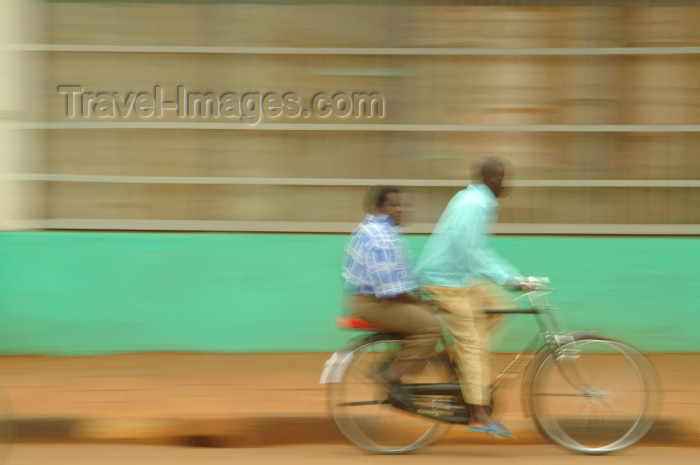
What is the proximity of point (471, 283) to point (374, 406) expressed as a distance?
0.89m

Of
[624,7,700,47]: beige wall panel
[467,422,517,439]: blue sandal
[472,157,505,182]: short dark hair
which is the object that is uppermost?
[624,7,700,47]: beige wall panel

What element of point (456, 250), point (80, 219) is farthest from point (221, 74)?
point (456, 250)

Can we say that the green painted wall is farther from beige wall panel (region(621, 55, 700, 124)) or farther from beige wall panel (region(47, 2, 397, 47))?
beige wall panel (region(47, 2, 397, 47))

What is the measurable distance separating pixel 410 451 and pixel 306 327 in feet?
8.74

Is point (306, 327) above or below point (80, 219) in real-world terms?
below

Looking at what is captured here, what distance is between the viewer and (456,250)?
5344 mm

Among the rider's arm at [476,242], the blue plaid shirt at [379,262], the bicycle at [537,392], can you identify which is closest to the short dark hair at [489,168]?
the rider's arm at [476,242]

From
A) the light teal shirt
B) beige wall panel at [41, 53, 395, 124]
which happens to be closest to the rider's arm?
the light teal shirt

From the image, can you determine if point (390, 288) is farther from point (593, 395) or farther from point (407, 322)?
point (593, 395)

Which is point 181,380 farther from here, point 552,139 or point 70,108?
point 552,139

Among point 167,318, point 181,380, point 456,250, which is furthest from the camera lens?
point 167,318

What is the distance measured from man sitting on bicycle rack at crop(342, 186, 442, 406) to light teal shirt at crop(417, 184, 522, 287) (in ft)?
0.54

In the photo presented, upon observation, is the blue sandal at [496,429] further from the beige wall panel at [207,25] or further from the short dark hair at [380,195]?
the beige wall panel at [207,25]

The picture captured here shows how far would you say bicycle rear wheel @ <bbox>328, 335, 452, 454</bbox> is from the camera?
18.0 ft
